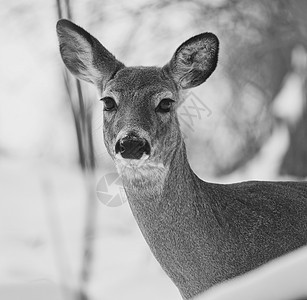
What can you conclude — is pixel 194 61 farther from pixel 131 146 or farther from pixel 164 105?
pixel 131 146

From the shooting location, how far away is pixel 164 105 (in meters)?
3.26

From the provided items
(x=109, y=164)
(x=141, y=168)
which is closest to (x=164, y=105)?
(x=141, y=168)

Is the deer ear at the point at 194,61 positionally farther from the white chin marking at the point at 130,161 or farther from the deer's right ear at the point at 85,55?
the white chin marking at the point at 130,161

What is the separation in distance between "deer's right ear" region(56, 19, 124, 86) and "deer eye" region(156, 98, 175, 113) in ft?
1.10

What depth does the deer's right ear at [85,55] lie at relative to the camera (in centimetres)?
357

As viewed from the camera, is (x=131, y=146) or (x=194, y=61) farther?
(x=194, y=61)

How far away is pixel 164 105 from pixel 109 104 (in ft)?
0.66

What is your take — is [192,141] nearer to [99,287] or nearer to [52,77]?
[52,77]

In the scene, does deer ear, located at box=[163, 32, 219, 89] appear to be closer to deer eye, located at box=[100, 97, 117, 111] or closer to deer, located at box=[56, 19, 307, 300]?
deer, located at box=[56, 19, 307, 300]

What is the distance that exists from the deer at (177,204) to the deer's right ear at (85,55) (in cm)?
16

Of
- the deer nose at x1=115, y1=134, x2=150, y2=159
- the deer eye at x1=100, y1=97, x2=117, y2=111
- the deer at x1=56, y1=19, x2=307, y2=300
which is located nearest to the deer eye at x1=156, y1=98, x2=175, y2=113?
the deer at x1=56, y1=19, x2=307, y2=300

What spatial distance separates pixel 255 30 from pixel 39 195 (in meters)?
2.46

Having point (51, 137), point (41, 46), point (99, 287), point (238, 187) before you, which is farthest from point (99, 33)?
point (238, 187)

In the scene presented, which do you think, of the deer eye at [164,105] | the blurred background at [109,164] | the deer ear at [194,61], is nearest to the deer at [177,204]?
the deer eye at [164,105]
